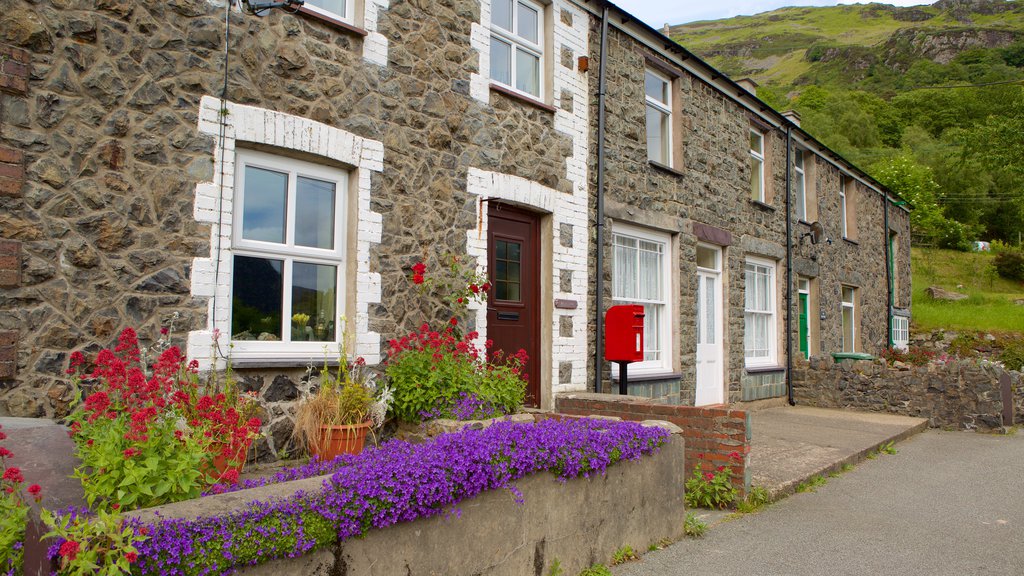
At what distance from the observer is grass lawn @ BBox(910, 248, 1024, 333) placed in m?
26.0

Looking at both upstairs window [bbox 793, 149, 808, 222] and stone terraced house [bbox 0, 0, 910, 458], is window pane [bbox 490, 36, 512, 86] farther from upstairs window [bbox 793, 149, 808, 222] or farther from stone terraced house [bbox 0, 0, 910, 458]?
upstairs window [bbox 793, 149, 808, 222]

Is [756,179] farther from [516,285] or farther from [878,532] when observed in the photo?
[878,532]

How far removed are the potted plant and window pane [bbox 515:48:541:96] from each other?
428 cm

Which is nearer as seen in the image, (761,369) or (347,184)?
(347,184)

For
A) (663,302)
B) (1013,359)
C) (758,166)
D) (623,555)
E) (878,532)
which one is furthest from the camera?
(1013,359)

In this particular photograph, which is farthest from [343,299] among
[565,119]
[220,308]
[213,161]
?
[565,119]

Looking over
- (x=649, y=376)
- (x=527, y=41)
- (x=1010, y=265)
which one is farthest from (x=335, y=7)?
(x=1010, y=265)

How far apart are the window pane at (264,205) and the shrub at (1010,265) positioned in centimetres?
4174

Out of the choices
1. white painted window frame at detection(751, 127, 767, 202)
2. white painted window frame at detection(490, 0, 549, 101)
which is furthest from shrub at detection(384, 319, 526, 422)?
white painted window frame at detection(751, 127, 767, 202)

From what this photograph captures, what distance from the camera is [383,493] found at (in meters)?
3.41

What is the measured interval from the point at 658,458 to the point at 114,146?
457 cm

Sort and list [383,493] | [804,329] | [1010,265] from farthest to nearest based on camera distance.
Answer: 1. [1010,265]
2. [804,329]
3. [383,493]

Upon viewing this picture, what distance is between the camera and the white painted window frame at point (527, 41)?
26.8 feet

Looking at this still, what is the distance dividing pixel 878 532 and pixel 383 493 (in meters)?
4.39
